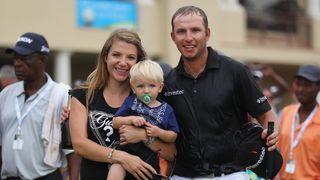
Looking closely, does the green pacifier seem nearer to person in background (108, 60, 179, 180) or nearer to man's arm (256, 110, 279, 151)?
person in background (108, 60, 179, 180)

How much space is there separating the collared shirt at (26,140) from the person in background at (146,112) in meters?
1.25

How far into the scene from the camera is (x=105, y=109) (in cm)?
416

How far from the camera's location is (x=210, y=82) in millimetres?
4180

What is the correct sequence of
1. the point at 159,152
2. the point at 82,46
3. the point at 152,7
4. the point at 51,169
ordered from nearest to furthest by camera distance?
1. the point at 159,152
2. the point at 51,169
3. the point at 82,46
4. the point at 152,7

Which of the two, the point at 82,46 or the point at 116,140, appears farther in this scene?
the point at 82,46

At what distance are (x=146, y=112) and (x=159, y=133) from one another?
0.17 m

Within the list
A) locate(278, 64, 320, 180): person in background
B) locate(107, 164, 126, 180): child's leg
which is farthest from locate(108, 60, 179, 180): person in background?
locate(278, 64, 320, 180): person in background

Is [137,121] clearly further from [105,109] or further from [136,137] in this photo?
[105,109]

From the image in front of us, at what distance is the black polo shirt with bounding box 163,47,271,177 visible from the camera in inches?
163

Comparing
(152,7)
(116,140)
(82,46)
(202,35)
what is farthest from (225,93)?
(152,7)

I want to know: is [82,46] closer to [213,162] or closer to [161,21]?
[161,21]

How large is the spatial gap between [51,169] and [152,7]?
49.6 feet

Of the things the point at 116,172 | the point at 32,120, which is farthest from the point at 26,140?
the point at 116,172

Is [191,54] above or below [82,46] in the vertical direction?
above
